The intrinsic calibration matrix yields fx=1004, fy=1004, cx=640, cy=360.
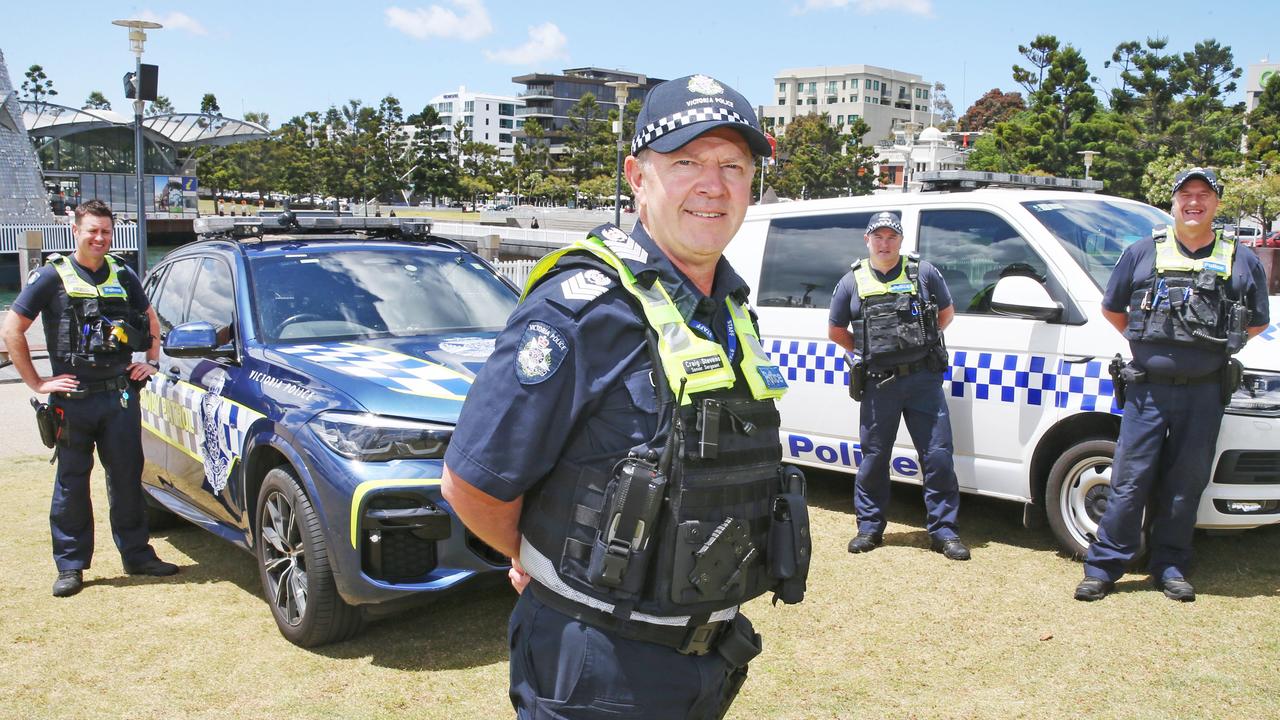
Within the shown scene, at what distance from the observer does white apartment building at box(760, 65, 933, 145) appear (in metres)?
146

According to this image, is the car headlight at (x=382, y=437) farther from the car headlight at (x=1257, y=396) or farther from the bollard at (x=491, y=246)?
the bollard at (x=491, y=246)

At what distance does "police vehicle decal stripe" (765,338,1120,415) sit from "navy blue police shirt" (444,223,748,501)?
3.83 meters

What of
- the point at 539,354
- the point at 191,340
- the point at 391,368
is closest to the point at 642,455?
the point at 539,354

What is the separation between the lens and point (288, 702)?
145 inches

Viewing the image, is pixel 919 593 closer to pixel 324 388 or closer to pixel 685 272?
pixel 324 388

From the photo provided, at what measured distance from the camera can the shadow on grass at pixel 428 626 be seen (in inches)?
159

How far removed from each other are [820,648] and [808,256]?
2.91m

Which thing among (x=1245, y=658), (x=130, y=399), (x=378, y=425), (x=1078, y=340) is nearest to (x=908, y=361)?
(x=1078, y=340)

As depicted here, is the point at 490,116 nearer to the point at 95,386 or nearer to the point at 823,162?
the point at 823,162

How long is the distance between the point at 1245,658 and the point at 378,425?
3.55m

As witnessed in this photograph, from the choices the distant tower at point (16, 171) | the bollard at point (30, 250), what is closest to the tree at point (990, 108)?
the distant tower at point (16, 171)

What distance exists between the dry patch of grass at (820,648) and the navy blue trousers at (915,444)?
0.24 meters

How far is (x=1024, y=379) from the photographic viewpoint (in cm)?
527

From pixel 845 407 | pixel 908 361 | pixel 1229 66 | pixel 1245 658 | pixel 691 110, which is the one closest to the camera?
pixel 691 110
